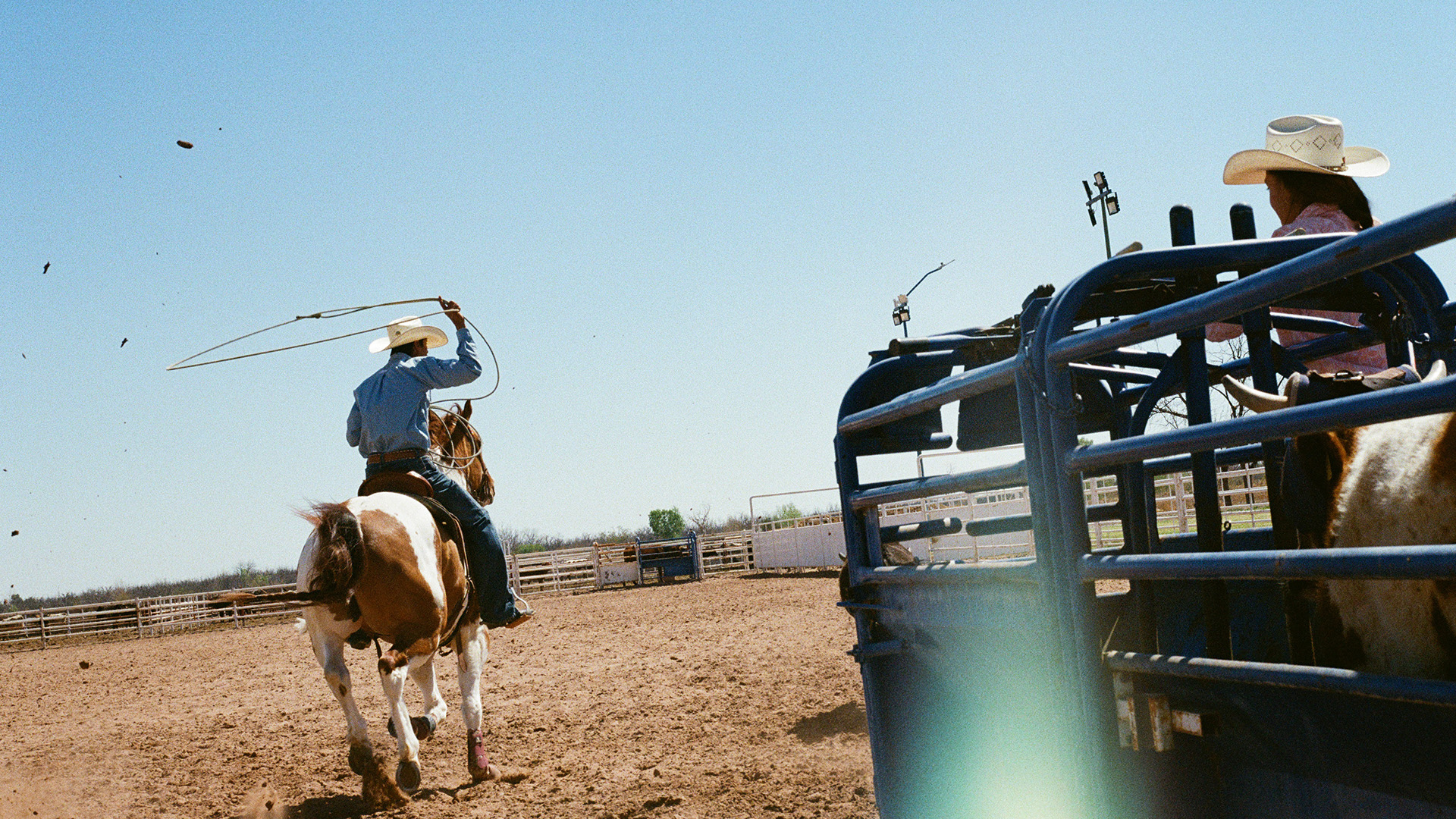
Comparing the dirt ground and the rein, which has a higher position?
the rein

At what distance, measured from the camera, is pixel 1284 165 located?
3.07m

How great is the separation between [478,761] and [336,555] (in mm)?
1517

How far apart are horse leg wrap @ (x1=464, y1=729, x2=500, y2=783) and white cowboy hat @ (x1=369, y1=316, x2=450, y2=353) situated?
7.75 ft

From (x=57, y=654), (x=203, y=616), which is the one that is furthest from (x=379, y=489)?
(x=203, y=616)

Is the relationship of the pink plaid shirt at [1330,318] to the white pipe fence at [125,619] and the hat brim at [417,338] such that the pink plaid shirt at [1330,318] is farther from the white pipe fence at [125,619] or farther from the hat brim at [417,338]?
the white pipe fence at [125,619]

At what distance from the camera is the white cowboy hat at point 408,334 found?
19.6ft

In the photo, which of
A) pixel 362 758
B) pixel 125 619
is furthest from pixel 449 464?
pixel 125 619

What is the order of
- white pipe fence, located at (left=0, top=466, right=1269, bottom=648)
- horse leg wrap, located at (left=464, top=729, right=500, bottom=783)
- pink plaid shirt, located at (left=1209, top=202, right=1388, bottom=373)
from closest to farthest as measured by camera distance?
pink plaid shirt, located at (left=1209, top=202, right=1388, bottom=373), horse leg wrap, located at (left=464, top=729, right=500, bottom=783), white pipe fence, located at (left=0, top=466, right=1269, bottom=648)

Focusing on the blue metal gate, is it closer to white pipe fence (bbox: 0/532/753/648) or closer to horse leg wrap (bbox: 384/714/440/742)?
horse leg wrap (bbox: 384/714/440/742)

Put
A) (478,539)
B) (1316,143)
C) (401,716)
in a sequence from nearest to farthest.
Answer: (1316,143), (401,716), (478,539)

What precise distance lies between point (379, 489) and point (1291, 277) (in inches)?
197

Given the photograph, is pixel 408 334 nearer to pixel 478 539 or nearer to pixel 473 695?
pixel 478 539

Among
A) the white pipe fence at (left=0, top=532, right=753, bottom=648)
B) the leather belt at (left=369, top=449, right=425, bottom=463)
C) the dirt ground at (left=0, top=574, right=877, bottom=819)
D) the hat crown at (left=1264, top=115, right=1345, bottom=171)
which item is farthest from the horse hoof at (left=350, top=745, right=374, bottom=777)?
the white pipe fence at (left=0, top=532, right=753, bottom=648)

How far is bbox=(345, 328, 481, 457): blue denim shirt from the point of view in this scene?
5598 millimetres
